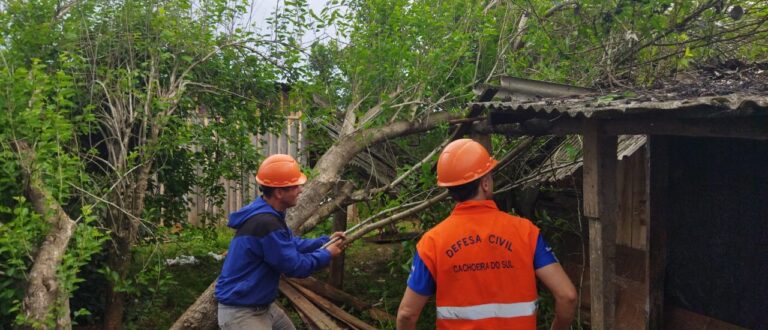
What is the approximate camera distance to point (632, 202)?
6898 millimetres

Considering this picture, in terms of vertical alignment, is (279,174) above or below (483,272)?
above

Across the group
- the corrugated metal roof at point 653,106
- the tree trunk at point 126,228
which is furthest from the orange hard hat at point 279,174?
the tree trunk at point 126,228

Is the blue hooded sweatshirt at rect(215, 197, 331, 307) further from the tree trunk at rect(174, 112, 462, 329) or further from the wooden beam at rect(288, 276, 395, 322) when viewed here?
the wooden beam at rect(288, 276, 395, 322)

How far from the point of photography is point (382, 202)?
818cm

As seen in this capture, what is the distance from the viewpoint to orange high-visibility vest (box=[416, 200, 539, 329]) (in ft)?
10.2

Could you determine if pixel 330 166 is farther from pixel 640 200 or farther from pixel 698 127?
pixel 698 127

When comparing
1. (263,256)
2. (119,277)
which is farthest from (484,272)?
(119,277)

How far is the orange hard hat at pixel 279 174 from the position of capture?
14.9 feet

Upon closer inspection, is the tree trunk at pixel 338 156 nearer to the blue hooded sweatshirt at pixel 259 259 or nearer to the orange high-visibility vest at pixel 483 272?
the blue hooded sweatshirt at pixel 259 259

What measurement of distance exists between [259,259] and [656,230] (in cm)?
352

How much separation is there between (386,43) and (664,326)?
366cm

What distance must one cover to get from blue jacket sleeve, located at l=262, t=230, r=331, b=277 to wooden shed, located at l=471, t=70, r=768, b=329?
1892 millimetres

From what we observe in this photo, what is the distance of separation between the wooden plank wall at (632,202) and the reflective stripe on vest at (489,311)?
3879 mm

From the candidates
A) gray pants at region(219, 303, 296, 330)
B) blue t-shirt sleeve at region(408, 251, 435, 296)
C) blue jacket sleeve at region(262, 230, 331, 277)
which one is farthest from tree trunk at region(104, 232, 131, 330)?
blue t-shirt sleeve at region(408, 251, 435, 296)
